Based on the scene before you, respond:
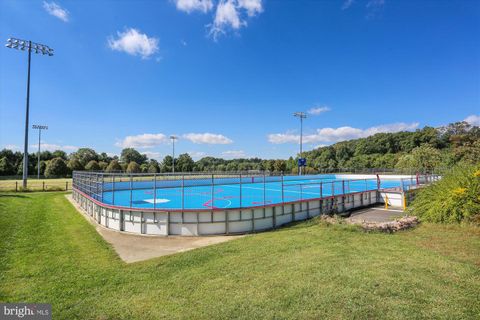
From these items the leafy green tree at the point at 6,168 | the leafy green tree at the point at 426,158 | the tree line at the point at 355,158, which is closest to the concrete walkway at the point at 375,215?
the tree line at the point at 355,158

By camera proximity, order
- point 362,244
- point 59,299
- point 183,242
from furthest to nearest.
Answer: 1. point 183,242
2. point 362,244
3. point 59,299

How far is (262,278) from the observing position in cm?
584

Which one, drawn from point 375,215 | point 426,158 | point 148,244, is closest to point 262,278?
→ point 148,244

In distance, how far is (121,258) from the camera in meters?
7.72

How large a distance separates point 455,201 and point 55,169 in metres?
57.0

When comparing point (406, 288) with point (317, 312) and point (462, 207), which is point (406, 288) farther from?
point (462, 207)

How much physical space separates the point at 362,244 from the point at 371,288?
336cm

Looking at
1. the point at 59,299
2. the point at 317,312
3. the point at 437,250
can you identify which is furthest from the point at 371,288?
the point at 59,299

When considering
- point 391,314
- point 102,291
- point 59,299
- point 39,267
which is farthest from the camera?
point 39,267

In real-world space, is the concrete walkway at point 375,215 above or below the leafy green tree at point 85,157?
below

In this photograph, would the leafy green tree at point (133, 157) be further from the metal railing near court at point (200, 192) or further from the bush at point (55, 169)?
the metal railing near court at point (200, 192)

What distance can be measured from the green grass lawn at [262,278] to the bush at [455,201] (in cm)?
153

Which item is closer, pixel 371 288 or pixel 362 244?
pixel 371 288

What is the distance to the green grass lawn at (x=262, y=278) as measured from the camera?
457cm
